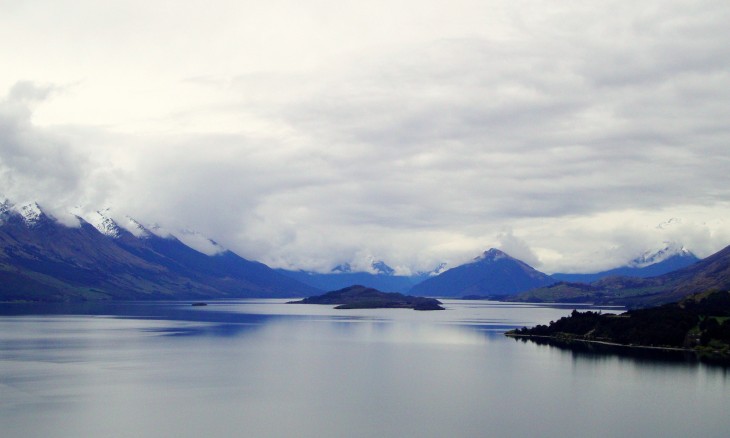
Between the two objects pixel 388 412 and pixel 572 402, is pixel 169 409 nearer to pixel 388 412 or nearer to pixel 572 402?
pixel 388 412

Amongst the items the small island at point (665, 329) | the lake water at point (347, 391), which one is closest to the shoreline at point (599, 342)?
the small island at point (665, 329)

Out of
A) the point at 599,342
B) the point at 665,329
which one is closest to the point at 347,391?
the point at 665,329

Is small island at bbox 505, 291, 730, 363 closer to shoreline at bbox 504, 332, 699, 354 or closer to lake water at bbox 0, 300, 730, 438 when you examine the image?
shoreline at bbox 504, 332, 699, 354

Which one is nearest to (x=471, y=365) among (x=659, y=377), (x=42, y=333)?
(x=659, y=377)

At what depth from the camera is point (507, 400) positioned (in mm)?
81188

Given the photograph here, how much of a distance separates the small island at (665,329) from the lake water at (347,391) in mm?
17742

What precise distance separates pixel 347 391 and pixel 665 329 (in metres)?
82.3

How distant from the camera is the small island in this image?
134m

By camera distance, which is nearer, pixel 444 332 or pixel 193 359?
pixel 193 359

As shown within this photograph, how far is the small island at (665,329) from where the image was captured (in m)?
134

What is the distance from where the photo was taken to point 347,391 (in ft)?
285

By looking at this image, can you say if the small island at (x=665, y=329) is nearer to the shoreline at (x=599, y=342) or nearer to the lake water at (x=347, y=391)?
the shoreline at (x=599, y=342)

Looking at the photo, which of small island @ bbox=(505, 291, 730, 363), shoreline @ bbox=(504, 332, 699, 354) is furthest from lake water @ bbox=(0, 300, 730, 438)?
small island @ bbox=(505, 291, 730, 363)

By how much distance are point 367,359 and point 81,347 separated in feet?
173
